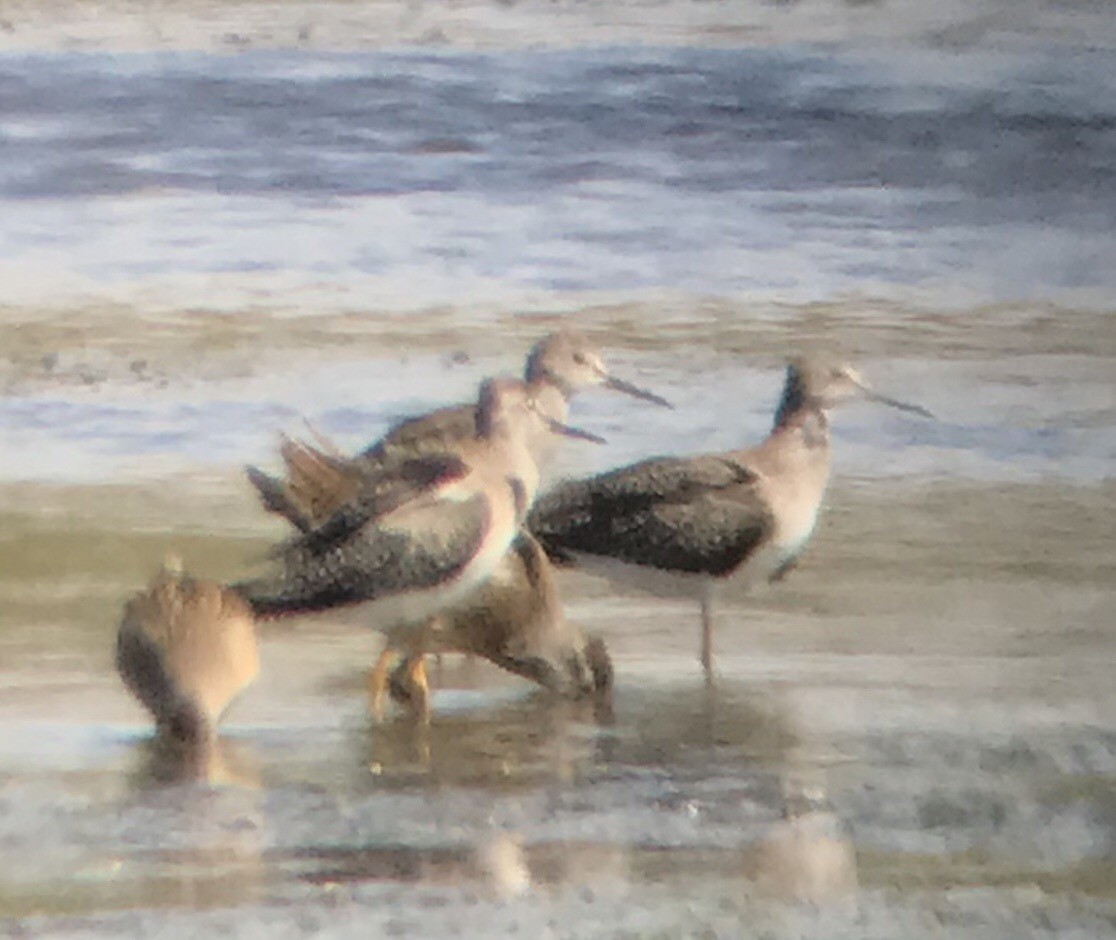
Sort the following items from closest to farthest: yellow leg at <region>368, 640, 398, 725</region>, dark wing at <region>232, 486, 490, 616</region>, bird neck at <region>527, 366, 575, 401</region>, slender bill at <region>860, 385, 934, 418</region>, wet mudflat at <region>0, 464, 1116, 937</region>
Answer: wet mudflat at <region>0, 464, 1116, 937</region>
dark wing at <region>232, 486, 490, 616</region>
yellow leg at <region>368, 640, 398, 725</region>
bird neck at <region>527, 366, 575, 401</region>
slender bill at <region>860, 385, 934, 418</region>

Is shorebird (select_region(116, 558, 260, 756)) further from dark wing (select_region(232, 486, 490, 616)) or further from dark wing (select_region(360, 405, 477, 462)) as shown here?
dark wing (select_region(360, 405, 477, 462))

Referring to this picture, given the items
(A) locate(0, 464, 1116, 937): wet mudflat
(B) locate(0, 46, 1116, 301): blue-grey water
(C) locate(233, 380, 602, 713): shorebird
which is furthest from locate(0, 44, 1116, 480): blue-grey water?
(C) locate(233, 380, 602, 713): shorebird

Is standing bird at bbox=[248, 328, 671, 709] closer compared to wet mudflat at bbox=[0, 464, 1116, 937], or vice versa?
wet mudflat at bbox=[0, 464, 1116, 937]

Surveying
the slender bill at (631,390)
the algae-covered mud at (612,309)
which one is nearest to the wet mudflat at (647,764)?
the algae-covered mud at (612,309)

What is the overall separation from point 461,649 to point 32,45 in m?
0.87

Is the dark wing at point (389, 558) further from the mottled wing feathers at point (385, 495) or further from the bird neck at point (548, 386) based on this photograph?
the bird neck at point (548, 386)

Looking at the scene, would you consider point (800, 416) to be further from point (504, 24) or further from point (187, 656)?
point (187, 656)

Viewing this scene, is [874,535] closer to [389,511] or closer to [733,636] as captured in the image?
[733,636]

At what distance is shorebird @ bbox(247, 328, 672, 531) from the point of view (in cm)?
268

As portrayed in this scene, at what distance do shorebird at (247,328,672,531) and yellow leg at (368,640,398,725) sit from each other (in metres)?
0.16

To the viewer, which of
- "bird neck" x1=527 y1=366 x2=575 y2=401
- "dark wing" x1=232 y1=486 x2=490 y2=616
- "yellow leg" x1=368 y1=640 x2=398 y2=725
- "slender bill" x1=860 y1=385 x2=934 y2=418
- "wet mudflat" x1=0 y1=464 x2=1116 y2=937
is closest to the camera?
"wet mudflat" x1=0 y1=464 x2=1116 y2=937

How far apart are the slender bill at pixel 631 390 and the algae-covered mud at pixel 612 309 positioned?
0.02 m

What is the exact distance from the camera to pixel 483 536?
2545 millimetres

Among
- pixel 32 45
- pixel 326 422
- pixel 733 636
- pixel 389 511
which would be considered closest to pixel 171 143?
pixel 32 45
